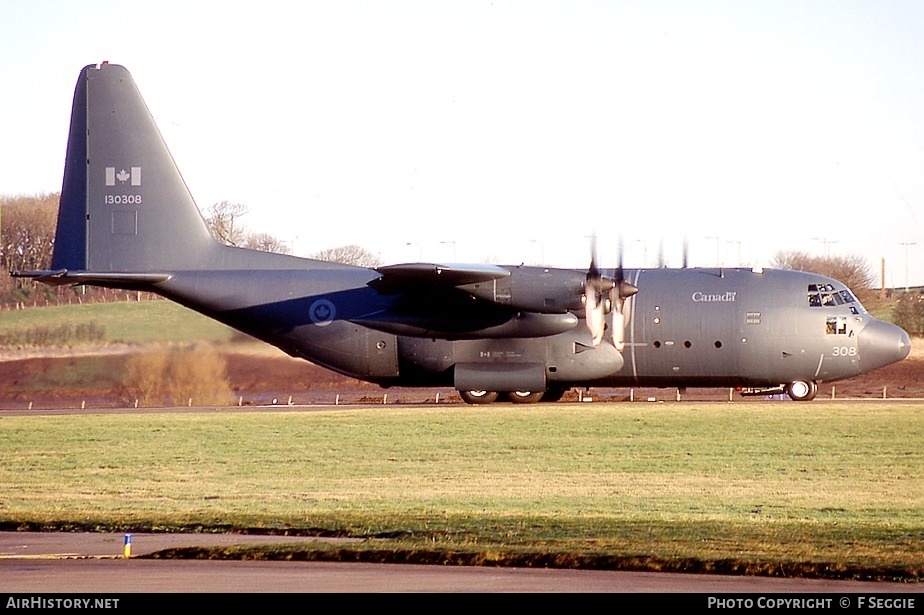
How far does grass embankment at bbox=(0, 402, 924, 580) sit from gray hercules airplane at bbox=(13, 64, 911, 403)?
1.53m

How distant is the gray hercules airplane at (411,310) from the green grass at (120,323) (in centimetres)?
246

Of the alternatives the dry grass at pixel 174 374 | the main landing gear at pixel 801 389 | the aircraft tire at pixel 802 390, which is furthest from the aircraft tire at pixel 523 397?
the dry grass at pixel 174 374

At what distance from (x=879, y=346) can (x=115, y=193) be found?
2456cm

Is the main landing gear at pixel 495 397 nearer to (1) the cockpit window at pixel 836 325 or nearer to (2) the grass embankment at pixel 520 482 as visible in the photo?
(2) the grass embankment at pixel 520 482

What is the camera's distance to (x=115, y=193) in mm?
38344

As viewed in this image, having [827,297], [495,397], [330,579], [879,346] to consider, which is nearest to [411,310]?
[495,397]

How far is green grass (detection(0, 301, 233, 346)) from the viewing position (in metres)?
40.5

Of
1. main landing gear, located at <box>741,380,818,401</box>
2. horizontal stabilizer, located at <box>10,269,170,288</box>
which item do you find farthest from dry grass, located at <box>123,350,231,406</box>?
main landing gear, located at <box>741,380,818,401</box>

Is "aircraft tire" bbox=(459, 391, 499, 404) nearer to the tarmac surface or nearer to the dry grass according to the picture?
the dry grass

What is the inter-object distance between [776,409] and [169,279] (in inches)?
766

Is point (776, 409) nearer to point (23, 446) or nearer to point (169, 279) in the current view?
point (169, 279)

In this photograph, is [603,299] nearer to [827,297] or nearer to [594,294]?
[594,294]

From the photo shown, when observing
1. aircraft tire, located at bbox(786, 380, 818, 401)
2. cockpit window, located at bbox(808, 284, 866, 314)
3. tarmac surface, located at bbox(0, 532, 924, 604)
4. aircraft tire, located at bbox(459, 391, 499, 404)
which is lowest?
tarmac surface, located at bbox(0, 532, 924, 604)
